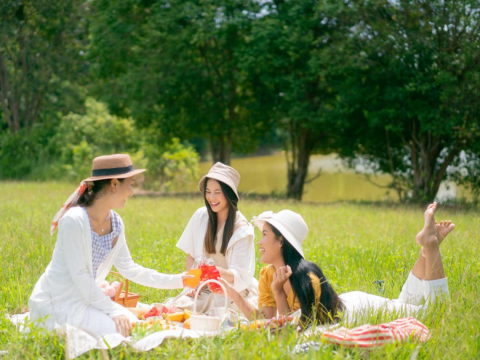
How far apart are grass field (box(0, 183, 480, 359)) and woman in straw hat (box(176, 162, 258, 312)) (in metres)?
0.93

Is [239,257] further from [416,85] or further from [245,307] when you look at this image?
[416,85]

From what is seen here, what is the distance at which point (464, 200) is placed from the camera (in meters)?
17.0

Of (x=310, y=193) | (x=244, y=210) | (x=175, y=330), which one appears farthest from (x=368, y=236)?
(x=310, y=193)

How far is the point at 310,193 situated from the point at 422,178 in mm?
8250

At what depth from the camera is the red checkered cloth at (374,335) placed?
3979 mm

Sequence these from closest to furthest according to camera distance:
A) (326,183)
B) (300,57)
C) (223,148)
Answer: (300,57), (223,148), (326,183)

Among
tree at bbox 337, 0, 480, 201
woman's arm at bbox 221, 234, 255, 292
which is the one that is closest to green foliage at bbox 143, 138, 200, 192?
tree at bbox 337, 0, 480, 201

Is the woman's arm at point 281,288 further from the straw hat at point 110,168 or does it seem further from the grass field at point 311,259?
the straw hat at point 110,168

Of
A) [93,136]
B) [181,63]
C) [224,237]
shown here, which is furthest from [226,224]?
[93,136]

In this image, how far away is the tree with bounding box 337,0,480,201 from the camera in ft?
48.0

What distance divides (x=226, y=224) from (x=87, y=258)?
1.64 metres

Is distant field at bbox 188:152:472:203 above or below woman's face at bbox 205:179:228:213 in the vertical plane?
below

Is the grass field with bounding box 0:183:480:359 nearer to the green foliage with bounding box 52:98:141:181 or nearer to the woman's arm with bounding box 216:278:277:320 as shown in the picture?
the woman's arm with bounding box 216:278:277:320

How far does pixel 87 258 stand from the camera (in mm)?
4477
